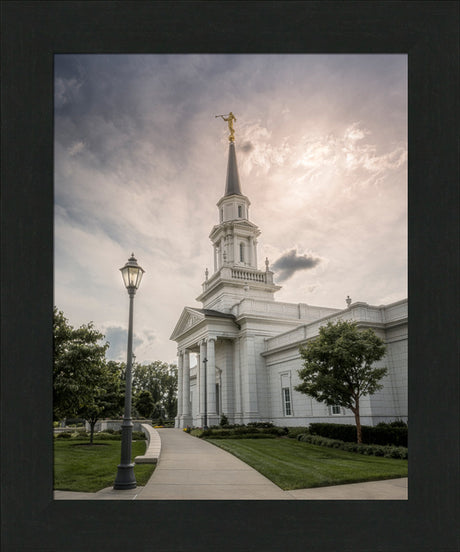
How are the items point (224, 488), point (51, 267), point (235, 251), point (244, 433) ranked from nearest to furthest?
point (51, 267), point (224, 488), point (244, 433), point (235, 251)

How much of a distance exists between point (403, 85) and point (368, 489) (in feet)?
27.4

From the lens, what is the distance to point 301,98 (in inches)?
343

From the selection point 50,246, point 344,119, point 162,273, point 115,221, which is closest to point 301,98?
point 344,119

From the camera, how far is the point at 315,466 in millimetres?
12734

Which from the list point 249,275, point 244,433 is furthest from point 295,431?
point 249,275

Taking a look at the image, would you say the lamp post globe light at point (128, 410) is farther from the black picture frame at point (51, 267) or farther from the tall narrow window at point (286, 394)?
the tall narrow window at point (286, 394)

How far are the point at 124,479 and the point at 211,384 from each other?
71.7ft

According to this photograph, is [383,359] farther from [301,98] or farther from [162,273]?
[301,98]

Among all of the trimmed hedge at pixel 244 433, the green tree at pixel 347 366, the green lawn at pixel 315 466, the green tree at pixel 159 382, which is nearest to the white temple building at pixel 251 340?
the trimmed hedge at pixel 244 433

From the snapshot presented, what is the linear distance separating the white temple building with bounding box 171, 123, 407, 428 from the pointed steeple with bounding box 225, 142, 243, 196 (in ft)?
0.30

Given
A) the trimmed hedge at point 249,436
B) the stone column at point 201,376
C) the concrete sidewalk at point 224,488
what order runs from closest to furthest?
the concrete sidewalk at point 224,488 < the trimmed hedge at point 249,436 < the stone column at point 201,376

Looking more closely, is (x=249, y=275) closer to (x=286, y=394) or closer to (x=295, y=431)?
(x=286, y=394)

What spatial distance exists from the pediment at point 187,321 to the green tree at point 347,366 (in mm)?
14955

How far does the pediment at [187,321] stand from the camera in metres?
32.7
